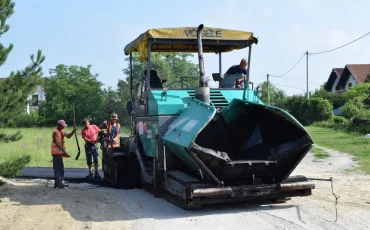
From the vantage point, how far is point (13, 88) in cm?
1103

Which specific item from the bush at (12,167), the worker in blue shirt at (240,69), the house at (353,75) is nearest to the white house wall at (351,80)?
the house at (353,75)

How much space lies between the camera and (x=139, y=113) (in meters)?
10.9

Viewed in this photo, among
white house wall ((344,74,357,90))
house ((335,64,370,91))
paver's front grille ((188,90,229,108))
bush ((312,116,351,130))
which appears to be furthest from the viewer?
white house wall ((344,74,357,90))

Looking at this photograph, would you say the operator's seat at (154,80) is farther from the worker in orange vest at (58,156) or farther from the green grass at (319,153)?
the green grass at (319,153)

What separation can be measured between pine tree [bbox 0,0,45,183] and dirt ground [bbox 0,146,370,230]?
63 cm

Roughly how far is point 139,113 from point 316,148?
12.3m

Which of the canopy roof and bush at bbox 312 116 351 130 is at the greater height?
the canopy roof

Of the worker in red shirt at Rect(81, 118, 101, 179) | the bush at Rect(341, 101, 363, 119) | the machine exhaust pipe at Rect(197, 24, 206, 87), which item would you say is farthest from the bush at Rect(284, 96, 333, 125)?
the machine exhaust pipe at Rect(197, 24, 206, 87)

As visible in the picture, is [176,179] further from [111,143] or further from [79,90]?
[79,90]

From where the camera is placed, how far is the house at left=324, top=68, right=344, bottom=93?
59.2 metres

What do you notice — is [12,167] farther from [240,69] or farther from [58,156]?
[240,69]

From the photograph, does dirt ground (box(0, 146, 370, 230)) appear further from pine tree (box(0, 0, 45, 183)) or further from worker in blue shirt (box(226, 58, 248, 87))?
worker in blue shirt (box(226, 58, 248, 87))

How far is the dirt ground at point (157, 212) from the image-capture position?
7.59 m

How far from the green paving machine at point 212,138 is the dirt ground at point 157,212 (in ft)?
0.97
